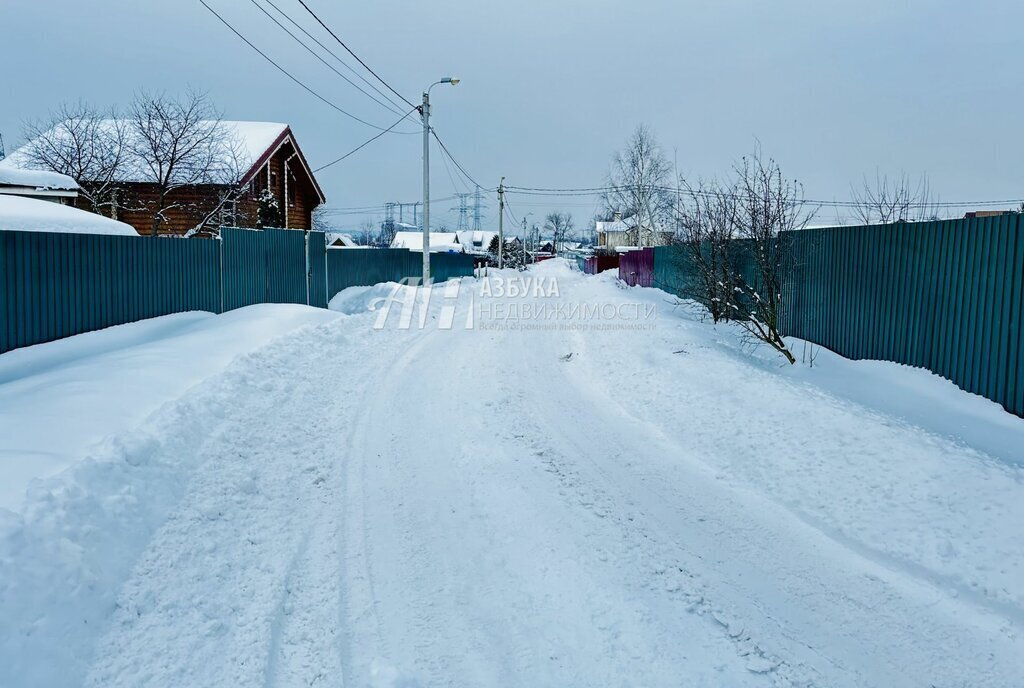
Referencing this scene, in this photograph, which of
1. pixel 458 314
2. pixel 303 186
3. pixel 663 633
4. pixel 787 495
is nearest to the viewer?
pixel 663 633

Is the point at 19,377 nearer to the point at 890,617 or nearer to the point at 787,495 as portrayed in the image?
the point at 787,495

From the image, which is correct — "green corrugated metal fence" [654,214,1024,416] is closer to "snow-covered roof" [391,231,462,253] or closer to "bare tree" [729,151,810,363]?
"bare tree" [729,151,810,363]

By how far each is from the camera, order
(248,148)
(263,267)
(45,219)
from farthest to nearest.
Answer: (248,148) → (263,267) → (45,219)

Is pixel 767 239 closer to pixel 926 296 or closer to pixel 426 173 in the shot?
pixel 926 296

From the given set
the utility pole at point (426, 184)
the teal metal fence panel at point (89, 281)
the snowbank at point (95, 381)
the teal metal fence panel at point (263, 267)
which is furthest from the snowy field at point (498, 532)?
Answer: the utility pole at point (426, 184)

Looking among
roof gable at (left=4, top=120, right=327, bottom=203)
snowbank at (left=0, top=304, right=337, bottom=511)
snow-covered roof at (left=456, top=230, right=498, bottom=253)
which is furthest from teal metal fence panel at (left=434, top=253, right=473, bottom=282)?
snow-covered roof at (left=456, top=230, right=498, bottom=253)

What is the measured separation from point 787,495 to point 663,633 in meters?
2.42

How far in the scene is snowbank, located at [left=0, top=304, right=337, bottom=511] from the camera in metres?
4.52

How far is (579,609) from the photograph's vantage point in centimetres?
371

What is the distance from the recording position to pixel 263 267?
15.2 m

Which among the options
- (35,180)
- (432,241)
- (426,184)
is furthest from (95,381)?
(432,241)

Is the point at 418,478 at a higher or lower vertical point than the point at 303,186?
lower

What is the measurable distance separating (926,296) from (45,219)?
13476 millimetres

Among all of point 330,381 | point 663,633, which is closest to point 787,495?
point 663,633
